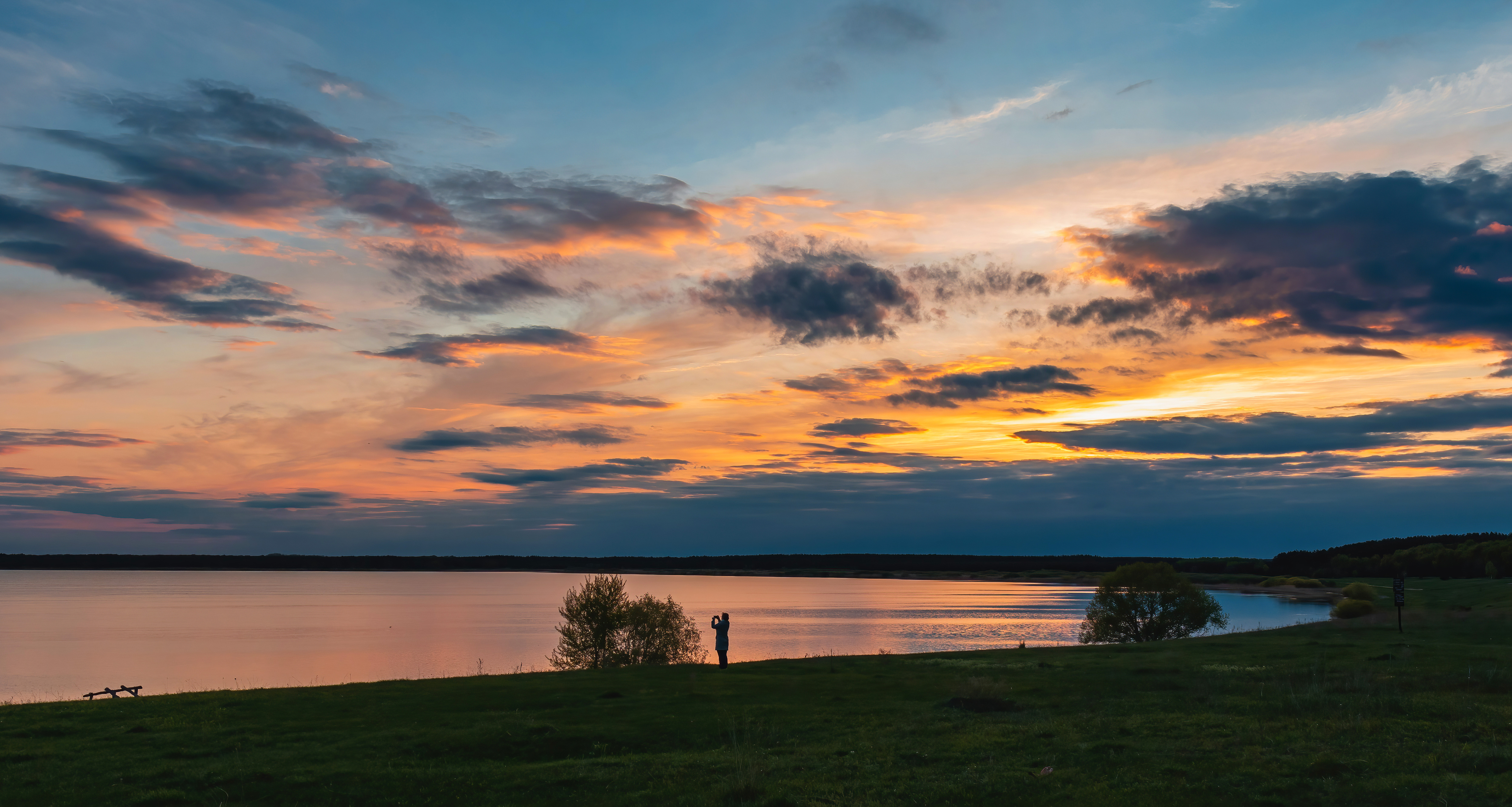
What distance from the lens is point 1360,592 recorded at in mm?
118625

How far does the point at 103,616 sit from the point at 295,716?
182520 millimetres

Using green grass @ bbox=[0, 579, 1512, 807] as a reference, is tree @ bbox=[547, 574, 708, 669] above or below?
below

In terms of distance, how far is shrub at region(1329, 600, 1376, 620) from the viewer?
313 feet

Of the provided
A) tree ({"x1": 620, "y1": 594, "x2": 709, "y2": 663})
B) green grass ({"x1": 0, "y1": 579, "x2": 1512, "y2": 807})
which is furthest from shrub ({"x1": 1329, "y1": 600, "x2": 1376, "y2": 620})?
tree ({"x1": 620, "y1": 594, "x2": 709, "y2": 663})

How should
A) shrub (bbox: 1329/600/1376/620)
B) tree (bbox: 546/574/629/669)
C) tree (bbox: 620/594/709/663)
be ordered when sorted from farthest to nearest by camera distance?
shrub (bbox: 1329/600/1376/620), tree (bbox: 546/574/629/669), tree (bbox: 620/594/709/663)

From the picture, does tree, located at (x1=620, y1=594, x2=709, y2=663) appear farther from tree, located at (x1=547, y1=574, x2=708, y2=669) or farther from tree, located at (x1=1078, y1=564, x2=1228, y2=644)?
tree, located at (x1=1078, y1=564, x2=1228, y2=644)

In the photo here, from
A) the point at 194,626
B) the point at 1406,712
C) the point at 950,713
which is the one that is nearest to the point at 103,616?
the point at 194,626

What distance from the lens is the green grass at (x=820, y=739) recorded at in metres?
19.9

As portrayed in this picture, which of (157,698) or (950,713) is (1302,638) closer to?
(950,713)

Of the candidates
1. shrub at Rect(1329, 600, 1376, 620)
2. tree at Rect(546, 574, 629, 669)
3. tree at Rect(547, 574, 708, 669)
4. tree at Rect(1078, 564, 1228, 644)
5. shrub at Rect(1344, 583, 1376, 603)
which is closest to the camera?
tree at Rect(547, 574, 708, 669)

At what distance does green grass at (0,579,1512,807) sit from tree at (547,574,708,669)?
4016 cm

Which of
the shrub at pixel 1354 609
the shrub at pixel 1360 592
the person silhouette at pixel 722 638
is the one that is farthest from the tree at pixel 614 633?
the shrub at pixel 1360 592

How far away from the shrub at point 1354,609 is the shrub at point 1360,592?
1596 centimetres

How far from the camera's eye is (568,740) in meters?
27.2
